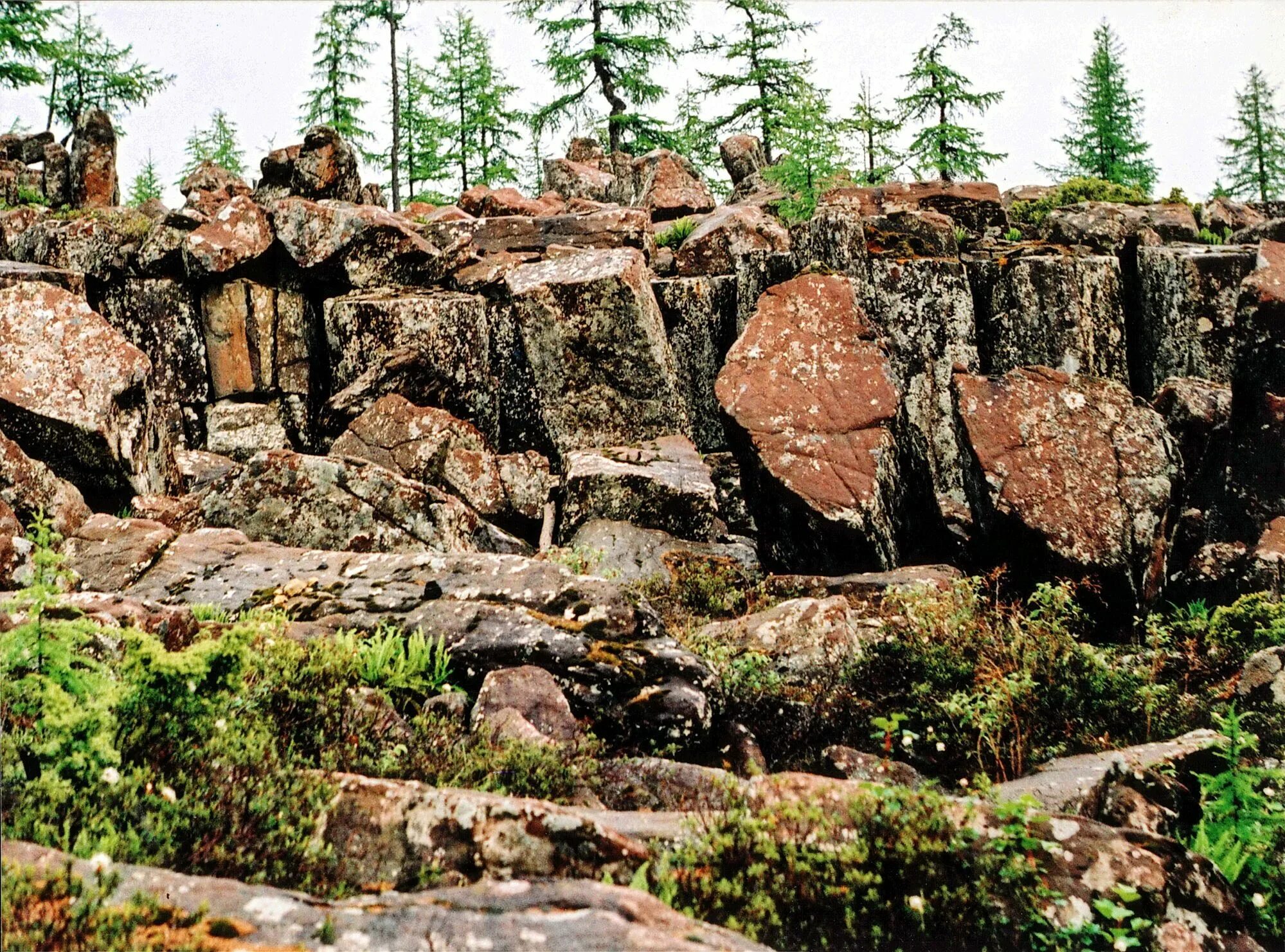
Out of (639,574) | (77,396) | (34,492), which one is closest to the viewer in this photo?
(34,492)

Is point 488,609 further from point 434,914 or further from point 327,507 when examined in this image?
point 434,914

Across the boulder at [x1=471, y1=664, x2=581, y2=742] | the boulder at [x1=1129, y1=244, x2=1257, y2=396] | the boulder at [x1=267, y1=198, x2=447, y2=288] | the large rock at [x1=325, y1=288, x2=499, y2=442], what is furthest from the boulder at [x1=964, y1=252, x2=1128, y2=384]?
the boulder at [x1=471, y1=664, x2=581, y2=742]

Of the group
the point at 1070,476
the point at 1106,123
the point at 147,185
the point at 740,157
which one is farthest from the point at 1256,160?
the point at 147,185

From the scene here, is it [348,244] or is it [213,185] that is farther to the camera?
[213,185]

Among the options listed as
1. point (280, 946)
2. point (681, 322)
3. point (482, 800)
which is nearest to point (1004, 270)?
point (681, 322)

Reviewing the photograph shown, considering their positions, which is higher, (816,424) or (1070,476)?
(816,424)

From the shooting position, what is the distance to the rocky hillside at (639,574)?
160 inches

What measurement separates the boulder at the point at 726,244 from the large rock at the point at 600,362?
10.2ft

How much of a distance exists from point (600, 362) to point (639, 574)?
477 cm

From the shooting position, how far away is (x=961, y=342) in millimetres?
14906

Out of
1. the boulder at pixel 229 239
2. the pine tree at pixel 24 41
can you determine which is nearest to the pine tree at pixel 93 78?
the pine tree at pixel 24 41

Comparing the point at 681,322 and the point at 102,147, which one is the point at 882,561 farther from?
the point at 102,147

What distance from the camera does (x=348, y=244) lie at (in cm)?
1725

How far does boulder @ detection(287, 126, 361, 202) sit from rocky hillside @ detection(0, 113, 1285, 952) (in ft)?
0.42
